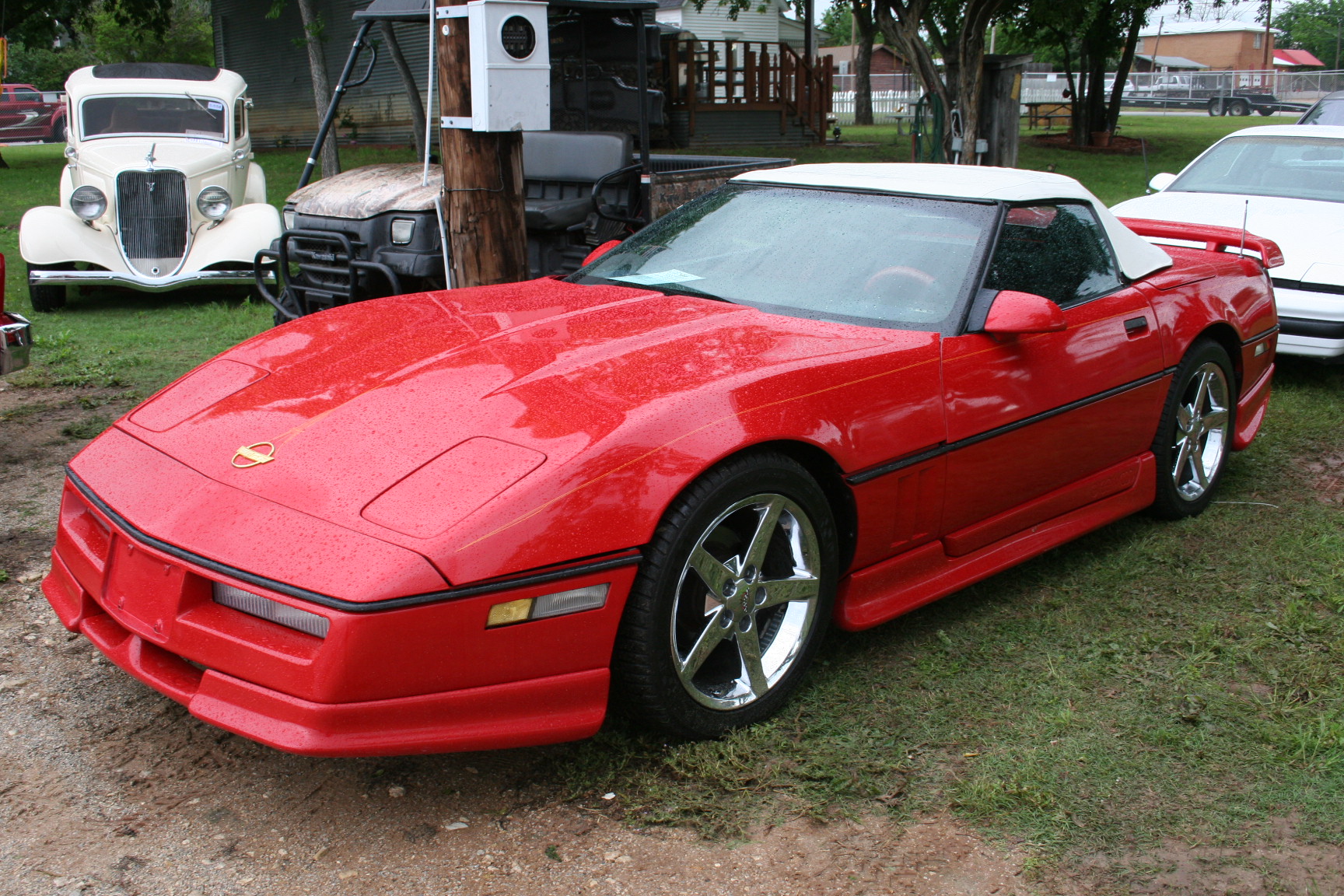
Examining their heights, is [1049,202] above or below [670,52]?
below

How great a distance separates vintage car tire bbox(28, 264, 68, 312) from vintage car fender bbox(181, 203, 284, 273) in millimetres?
940

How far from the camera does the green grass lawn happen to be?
272cm

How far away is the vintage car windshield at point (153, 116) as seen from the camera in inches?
399

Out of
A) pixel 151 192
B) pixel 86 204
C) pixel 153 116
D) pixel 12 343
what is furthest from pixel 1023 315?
pixel 153 116

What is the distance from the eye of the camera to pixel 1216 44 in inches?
3342

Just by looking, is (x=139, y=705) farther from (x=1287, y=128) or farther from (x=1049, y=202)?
(x=1287, y=128)

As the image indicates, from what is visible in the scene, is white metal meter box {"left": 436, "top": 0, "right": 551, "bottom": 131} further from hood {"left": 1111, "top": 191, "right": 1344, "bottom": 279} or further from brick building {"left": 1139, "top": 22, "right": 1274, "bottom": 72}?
brick building {"left": 1139, "top": 22, "right": 1274, "bottom": 72}

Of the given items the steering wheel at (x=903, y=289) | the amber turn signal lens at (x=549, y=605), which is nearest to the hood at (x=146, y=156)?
the steering wheel at (x=903, y=289)

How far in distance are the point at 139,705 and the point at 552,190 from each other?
583cm

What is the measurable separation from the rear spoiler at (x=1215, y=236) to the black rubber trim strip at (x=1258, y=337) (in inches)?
11.6

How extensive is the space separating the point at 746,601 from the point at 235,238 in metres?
7.68

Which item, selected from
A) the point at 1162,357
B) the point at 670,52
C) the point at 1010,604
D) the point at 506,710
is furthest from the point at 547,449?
the point at 670,52

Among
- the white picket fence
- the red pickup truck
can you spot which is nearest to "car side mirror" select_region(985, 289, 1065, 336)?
the red pickup truck

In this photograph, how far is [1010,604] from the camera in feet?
12.7
